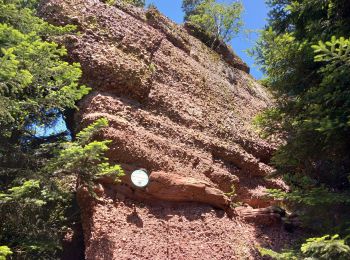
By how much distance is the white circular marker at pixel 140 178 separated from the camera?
8719mm

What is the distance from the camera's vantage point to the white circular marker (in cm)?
872

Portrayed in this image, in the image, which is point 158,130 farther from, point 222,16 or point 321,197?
point 222,16

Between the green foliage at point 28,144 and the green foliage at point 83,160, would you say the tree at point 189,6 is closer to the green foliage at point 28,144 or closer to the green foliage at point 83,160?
the green foliage at point 28,144

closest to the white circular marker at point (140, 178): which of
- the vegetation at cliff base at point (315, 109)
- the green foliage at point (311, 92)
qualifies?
the vegetation at cliff base at point (315, 109)

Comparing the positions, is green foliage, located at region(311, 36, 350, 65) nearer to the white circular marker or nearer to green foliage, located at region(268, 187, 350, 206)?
green foliage, located at region(268, 187, 350, 206)

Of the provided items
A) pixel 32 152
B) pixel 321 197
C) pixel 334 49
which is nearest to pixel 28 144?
pixel 32 152

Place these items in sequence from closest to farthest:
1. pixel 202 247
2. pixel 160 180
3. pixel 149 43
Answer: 1. pixel 202 247
2. pixel 160 180
3. pixel 149 43

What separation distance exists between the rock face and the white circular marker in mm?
135

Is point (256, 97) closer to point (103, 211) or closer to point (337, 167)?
point (337, 167)

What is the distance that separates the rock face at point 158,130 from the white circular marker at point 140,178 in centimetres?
14

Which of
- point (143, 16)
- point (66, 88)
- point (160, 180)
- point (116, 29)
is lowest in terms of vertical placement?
point (160, 180)

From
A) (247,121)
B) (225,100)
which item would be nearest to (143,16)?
(225,100)

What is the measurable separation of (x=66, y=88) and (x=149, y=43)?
5812 millimetres

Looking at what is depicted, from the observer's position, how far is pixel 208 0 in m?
22.3
